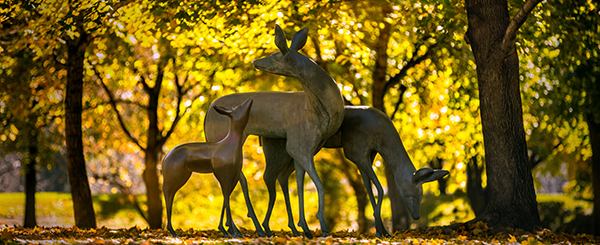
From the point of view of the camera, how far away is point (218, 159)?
23.0ft

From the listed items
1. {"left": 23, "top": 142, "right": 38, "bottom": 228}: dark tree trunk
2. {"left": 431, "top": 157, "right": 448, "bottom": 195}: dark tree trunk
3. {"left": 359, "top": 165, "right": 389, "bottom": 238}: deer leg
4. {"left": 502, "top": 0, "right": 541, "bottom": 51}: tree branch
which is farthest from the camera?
{"left": 431, "top": 157, "right": 448, "bottom": 195}: dark tree trunk

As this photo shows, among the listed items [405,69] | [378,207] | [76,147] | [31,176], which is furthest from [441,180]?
[31,176]

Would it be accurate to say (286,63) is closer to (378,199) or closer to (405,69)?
(378,199)

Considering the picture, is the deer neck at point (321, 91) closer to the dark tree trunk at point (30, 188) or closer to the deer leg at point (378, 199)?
the deer leg at point (378, 199)

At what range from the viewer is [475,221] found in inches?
351

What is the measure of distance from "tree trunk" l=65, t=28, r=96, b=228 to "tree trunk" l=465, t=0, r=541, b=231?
7.57 meters

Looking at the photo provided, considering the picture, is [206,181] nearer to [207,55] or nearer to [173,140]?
[173,140]

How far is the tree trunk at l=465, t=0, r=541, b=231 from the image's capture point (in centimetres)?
867

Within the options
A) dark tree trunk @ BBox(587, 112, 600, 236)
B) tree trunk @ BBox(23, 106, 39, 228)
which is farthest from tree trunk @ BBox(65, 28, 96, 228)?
dark tree trunk @ BBox(587, 112, 600, 236)

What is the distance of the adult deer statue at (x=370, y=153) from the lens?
25.8 ft

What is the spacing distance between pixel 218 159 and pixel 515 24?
484cm

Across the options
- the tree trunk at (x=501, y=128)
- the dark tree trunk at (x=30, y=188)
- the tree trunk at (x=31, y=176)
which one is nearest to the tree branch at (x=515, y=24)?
the tree trunk at (x=501, y=128)

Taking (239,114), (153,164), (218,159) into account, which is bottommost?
(218,159)

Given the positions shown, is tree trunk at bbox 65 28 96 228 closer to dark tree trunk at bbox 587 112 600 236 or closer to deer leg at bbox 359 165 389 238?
deer leg at bbox 359 165 389 238
